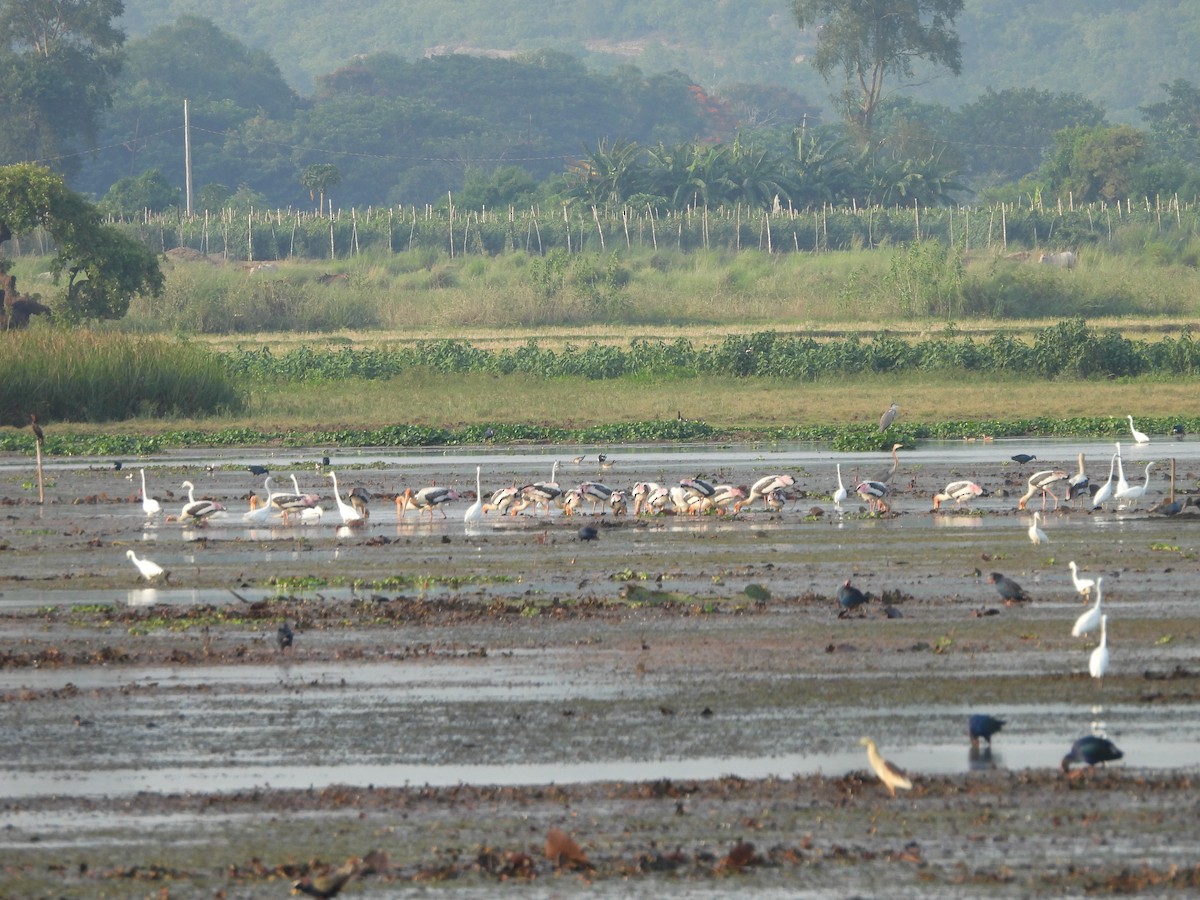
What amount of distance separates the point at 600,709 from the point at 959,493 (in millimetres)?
9576

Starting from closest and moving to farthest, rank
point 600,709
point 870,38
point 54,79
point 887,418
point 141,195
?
point 600,709
point 887,418
point 141,195
point 54,79
point 870,38

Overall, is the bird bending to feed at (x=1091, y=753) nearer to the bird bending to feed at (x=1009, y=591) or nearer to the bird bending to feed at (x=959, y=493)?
the bird bending to feed at (x=1009, y=591)

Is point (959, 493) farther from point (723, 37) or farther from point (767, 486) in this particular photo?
point (723, 37)

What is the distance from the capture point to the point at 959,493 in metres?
19.3

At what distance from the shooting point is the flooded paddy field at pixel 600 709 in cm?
791

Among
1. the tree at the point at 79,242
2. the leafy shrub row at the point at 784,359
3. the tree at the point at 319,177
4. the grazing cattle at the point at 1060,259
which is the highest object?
the tree at the point at 319,177

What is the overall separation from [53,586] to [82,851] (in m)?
7.70

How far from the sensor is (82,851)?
812 centimetres

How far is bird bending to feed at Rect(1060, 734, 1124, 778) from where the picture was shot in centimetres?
869

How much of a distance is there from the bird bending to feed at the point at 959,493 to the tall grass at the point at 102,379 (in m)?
16.5

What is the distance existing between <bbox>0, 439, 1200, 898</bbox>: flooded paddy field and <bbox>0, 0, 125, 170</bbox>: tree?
68.9 metres

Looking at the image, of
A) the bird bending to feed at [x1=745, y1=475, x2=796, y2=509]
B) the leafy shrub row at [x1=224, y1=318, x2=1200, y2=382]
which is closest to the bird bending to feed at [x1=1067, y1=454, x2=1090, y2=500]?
the bird bending to feed at [x1=745, y1=475, x2=796, y2=509]

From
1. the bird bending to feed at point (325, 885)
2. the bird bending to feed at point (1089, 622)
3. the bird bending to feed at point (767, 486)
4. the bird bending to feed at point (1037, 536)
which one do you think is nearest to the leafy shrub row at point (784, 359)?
the bird bending to feed at point (767, 486)

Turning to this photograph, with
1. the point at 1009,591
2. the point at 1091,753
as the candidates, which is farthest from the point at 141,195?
the point at 1091,753
